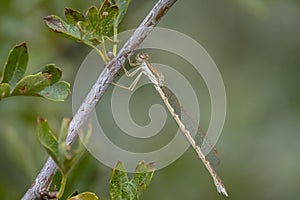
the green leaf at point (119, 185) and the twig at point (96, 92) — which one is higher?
the twig at point (96, 92)

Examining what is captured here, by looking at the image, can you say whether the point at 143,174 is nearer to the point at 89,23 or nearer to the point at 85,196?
the point at 85,196

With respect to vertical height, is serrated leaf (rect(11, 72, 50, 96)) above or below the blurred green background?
above

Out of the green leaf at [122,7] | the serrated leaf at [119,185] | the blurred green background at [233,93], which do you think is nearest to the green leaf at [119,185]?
the serrated leaf at [119,185]

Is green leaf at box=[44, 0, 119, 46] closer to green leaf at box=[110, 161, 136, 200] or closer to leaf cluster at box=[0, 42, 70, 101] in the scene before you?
leaf cluster at box=[0, 42, 70, 101]

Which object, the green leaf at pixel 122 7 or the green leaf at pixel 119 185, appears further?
the green leaf at pixel 122 7

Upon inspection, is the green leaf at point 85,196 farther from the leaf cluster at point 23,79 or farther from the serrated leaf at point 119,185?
the leaf cluster at point 23,79

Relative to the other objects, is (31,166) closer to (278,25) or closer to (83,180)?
(83,180)

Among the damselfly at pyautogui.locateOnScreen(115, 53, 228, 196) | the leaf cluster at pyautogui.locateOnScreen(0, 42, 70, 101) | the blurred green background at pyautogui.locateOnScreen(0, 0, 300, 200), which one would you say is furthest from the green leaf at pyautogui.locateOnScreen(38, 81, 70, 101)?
the blurred green background at pyautogui.locateOnScreen(0, 0, 300, 200)
